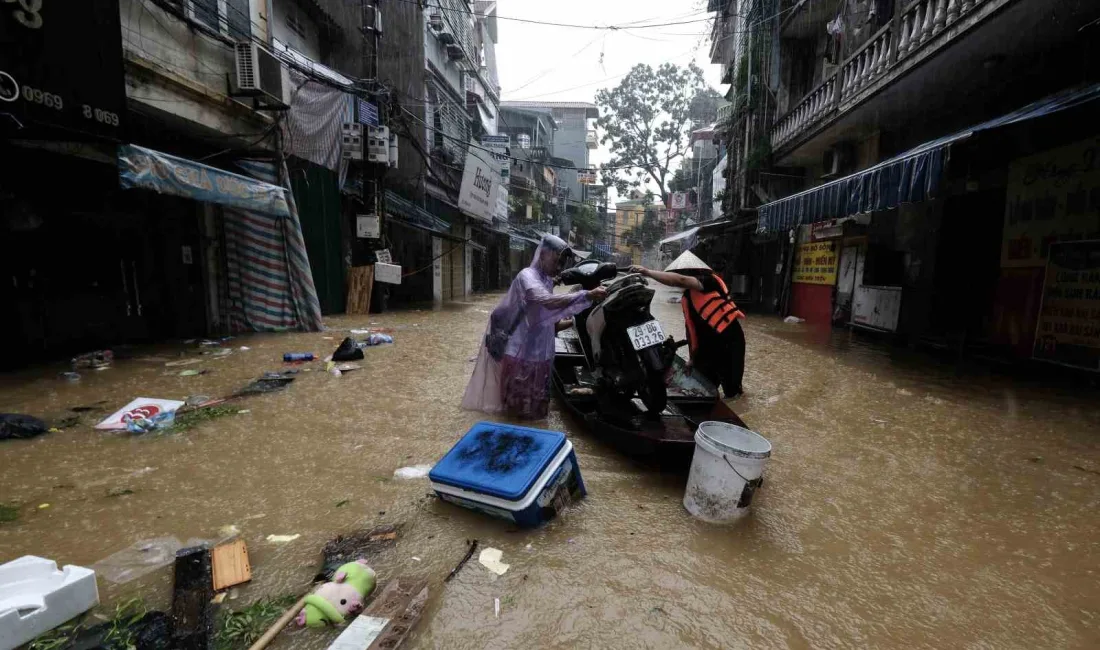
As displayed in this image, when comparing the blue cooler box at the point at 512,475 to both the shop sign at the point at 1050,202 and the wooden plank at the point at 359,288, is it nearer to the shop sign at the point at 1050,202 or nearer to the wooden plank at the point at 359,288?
the shop sign at the point at 1050,202

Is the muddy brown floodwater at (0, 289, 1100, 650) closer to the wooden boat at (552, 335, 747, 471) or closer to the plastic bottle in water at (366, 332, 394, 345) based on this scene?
the wooden boat at (552, 335, 747, 471)

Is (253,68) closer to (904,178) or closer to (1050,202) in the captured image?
(904,178)

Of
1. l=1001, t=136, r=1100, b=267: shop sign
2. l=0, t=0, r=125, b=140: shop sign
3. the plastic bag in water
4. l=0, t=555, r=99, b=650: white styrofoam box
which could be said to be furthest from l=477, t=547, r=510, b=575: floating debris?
l=1001, t=136, r=1100, b=267: shop sign

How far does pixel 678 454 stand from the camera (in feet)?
9.21

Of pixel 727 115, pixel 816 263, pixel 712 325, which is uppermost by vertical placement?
→ pixel 727 115

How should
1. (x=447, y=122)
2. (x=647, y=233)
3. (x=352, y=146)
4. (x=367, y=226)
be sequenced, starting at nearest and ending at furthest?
1. (x=352, y=146)
2. (x=367, y=226)
3. (x=447, y=122)
4. (x=647, y=233)

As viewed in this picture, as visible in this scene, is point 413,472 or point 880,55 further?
point 880,55

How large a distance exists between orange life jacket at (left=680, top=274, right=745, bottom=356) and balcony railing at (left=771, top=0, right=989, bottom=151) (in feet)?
16.8

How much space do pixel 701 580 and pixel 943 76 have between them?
8854mm

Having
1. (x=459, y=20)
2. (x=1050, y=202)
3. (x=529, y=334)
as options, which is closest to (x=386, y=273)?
(x=529, y=334)

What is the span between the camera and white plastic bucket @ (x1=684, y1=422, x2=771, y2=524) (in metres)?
2.40

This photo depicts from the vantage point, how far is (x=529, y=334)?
3.80 m

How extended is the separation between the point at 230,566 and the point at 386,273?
10.2 m

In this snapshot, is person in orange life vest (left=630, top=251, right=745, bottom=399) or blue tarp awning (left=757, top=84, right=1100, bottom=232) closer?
person in orange life vest (left=630, top=251, right=745, bottom=399)
